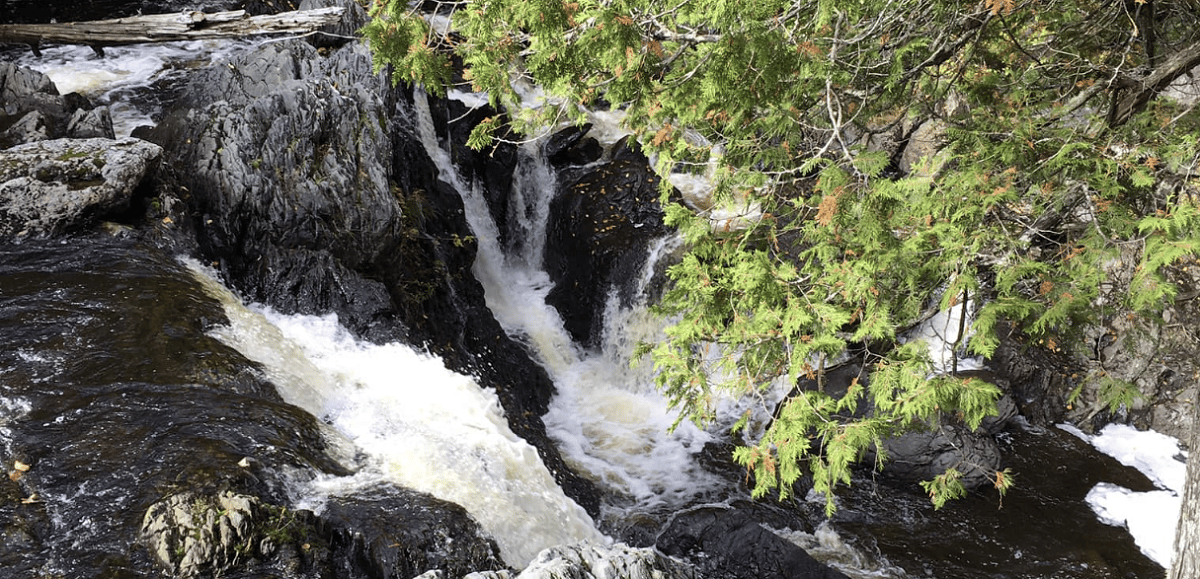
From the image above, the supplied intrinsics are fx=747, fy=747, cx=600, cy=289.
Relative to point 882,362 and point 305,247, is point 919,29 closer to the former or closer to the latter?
point 882,362

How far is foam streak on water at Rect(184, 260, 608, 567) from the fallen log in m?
5.82

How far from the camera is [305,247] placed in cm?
774

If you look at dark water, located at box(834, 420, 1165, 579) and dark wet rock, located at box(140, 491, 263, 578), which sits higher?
dark water, located at box(834, 420, 1165, 579)

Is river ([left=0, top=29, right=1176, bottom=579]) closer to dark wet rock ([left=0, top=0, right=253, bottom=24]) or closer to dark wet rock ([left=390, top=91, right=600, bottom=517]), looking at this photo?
dark wet rock ([left=390, top=91, right=600, bottom=517])

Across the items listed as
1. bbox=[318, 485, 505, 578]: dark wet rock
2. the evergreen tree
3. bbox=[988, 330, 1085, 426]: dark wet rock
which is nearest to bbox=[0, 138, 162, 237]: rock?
the evergreen tree

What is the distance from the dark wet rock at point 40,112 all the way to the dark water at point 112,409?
6.13 ft

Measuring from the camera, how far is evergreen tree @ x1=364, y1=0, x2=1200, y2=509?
12.8 ft

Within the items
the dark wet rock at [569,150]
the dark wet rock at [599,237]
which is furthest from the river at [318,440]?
the dark wet rock at [569,150]

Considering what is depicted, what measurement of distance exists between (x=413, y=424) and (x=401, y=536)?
167 centimetres

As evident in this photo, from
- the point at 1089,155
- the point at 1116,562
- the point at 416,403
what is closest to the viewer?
the point at 1089,155

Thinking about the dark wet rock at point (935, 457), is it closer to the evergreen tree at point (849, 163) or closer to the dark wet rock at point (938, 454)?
the dark wet rock at point (938, 454)

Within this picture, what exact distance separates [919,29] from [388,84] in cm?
689

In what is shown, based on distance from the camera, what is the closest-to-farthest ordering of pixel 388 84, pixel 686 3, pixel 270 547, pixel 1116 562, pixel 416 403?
pixel 686 3, pixel 270 547, pixel 416 403, pixel 1116 562, pixel 388 84

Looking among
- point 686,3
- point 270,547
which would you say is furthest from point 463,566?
point 686,3
